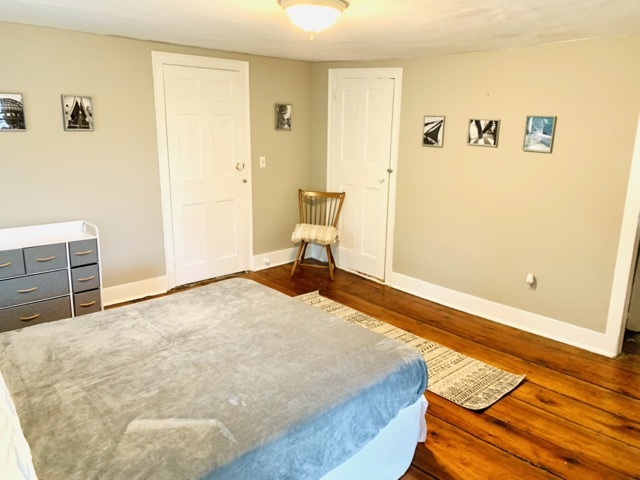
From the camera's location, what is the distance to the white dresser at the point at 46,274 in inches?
119

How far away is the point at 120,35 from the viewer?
356cm

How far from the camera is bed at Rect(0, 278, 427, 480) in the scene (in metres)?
1.41

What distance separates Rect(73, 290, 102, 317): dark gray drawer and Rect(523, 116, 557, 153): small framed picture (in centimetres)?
337

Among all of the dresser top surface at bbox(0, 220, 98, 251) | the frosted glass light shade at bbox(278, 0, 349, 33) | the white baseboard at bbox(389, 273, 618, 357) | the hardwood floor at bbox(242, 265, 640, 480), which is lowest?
the hardwood floor at bbox(242, 265, 640, 480)

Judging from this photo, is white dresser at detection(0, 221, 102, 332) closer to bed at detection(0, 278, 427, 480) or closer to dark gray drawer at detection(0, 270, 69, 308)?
dark gray drawer at detection(0, 270, 69, 308)

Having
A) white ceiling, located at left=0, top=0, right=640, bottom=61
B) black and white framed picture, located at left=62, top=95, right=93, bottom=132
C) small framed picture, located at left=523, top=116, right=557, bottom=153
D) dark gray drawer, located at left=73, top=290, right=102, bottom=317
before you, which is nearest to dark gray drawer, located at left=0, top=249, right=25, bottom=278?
dark gray drawer, located at left=73, top=290, right=102, bottom=317

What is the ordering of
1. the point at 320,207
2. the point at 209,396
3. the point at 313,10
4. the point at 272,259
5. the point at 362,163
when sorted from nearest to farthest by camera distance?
1. the point at 209,396
2. the point at 313,10
3. the point at 362,163
4. the point at 272,259
5. the point at 320,207

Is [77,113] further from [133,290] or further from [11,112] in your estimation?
[133,290]

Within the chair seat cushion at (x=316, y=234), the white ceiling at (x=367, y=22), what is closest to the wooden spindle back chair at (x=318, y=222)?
the chair seat cushion at (x=316, y=234)

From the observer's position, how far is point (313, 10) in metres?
2.32

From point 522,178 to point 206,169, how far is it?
2751 mm

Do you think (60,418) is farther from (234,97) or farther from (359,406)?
(234,97)

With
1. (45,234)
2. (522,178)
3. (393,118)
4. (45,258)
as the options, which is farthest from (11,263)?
(522,178)

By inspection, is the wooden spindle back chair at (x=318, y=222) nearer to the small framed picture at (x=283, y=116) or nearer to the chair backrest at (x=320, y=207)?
the chair backrest at (x=320, y=207)
